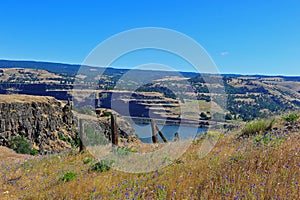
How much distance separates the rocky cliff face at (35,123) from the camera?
5660cm

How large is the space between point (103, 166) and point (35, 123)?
191 ft

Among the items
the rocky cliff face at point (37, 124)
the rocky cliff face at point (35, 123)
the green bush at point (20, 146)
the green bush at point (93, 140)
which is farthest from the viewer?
the rocky cliff face at point (35, 123)

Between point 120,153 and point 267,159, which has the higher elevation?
point 267,159

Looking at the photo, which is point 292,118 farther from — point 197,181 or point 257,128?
point 197,181

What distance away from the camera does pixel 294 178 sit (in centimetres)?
470

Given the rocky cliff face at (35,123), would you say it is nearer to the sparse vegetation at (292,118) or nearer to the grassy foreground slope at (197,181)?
the sparse vegetation at (292,118)

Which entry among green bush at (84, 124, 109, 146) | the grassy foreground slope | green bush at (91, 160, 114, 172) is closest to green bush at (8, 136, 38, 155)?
green bush at (84, 124, 109, 146)

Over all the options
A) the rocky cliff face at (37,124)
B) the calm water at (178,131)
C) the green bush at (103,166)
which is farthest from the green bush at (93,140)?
the rocky cliff face at (37,124)

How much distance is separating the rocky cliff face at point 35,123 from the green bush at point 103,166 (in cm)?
4806

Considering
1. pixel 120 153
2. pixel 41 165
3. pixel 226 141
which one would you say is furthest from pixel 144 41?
pixel 41 165

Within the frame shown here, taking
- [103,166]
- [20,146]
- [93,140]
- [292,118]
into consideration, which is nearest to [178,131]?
[93,140]

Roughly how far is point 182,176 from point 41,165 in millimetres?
6598

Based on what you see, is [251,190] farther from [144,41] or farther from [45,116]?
[45,116]

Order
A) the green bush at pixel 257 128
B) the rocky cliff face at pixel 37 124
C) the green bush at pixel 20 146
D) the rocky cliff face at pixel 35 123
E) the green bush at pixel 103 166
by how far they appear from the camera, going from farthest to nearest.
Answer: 1. the rocky cliff face at pixel 35 123
2. the rocky cliff face at pixel 37 124
3. the green bush at pixel 20 146
4. the green bush at pixel 257 128
5. the green bush at pixel 103 166
